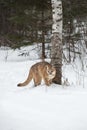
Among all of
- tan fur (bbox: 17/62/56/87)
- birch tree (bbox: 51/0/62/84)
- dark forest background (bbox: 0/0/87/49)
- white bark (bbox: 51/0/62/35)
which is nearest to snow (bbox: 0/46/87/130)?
tan fur (bbox: 17/62/56/87)

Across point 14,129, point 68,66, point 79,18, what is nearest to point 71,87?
point 14,129

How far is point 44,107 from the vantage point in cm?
→ 613

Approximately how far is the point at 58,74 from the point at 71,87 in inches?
22.9

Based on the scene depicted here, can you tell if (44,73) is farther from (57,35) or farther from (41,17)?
(41,17)

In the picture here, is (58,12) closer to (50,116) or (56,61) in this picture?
(56,61)

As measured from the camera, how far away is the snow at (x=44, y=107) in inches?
213

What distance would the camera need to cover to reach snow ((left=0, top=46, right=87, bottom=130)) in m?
5.41

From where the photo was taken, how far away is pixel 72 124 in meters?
5.34

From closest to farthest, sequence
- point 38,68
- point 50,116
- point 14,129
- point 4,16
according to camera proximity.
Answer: point 14,129 < point 50,116 < point 38,68 < point 4,16

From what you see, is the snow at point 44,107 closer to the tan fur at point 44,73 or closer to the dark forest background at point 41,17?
the tan fur at point 44,73

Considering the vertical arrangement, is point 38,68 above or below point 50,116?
above

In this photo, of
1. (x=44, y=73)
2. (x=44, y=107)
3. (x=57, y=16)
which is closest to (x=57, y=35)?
(x=57, y=16)

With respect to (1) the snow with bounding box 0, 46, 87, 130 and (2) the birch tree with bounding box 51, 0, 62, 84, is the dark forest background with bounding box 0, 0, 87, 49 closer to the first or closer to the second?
(2) the birch tree with bounding box 51, 0, 62, 84

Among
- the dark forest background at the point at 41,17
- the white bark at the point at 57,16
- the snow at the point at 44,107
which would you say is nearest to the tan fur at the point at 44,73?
the snow at the point at 44,107
